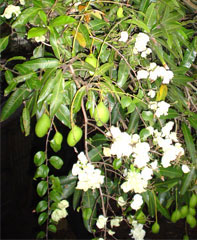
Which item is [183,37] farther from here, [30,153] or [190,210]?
[30,153]

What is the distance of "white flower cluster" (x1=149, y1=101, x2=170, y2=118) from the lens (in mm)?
898

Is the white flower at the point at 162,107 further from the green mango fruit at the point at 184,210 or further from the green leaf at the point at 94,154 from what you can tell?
the green mango fruit at the point at 184,210

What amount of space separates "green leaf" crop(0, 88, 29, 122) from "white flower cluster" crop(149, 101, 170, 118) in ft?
1.37

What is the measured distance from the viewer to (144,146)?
0.81 metres

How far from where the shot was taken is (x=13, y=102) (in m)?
0.87

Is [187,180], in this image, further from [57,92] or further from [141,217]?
[57,92]

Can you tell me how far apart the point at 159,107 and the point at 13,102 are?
1.56 ft

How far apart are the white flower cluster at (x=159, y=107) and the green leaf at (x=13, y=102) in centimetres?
42

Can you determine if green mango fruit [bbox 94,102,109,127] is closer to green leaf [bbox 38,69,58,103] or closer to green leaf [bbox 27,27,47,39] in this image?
green leaf [bbox 38,69,58,103]

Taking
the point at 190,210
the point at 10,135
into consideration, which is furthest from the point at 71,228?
the point at 190,210

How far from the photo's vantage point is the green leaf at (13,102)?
87 cm

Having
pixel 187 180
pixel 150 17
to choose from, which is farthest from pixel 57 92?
pixel 187 180

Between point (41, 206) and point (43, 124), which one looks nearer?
point (43, 124)

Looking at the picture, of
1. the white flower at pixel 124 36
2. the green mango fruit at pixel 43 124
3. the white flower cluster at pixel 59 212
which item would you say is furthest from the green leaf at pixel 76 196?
the white flower at pixel 124 36
